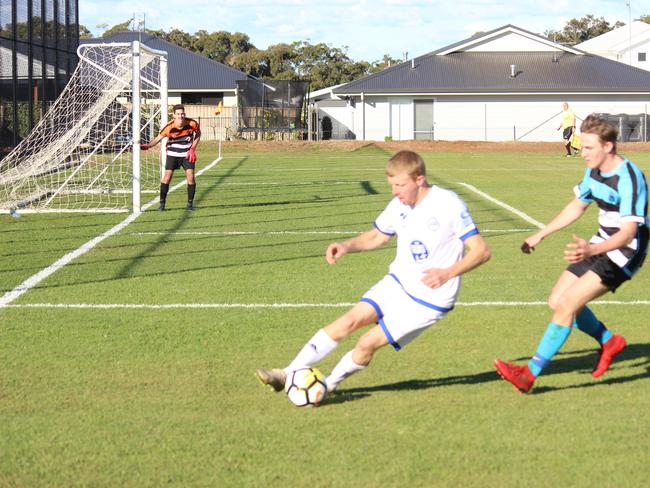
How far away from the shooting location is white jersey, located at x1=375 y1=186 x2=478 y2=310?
19.4 ft

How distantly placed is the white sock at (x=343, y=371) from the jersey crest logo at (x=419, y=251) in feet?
2.36

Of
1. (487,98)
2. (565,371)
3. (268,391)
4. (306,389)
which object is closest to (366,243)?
(306,389)

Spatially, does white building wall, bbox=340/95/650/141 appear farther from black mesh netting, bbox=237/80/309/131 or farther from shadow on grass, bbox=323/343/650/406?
shadow on grass, bbox=323/343/650/406

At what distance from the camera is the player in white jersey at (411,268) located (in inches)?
230

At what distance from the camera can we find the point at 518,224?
16.3 m

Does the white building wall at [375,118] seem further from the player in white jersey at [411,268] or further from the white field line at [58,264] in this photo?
the player in white jersey at [411,268]

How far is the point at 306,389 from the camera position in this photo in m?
6.06

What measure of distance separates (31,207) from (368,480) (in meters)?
14.2

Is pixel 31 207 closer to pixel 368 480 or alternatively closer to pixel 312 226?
pixel 312 226

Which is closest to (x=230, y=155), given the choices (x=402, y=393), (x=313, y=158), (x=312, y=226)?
(x=313, y=158)

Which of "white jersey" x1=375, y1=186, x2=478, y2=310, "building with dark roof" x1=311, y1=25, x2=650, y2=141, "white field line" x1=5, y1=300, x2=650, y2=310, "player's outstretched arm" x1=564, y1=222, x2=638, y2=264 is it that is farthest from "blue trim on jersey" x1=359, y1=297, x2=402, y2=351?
"building with dark roof" x1=311, y1=25, x2=650, y2=141

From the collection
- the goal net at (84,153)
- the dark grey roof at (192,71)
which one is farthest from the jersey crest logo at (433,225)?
the dark grey roof at (192,71)

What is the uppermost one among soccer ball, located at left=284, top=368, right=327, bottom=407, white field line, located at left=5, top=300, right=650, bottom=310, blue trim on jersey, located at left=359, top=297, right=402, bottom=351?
blue trim on jersey, located at left=359, top=297, right=402, bottom=351

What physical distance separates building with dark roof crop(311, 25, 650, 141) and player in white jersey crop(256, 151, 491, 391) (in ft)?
167
